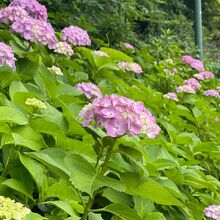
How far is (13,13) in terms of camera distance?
8.47 ft

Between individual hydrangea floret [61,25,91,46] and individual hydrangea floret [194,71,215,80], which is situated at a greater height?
individual hydrangea floret [61,25,91,46]

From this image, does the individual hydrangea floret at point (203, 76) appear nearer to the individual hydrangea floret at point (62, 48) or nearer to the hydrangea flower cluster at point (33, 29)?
the individual hydrangea floret at point (62, 48)

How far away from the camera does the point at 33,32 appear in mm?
2516

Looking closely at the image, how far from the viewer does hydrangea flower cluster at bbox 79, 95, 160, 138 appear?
1389mm

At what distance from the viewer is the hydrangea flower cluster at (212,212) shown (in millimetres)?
1994

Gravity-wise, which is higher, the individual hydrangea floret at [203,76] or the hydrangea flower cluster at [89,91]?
the hydrangea flower cluster at [89,91]

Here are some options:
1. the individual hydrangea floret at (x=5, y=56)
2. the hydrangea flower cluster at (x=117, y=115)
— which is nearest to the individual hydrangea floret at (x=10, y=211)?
the hydrangea flower cluster at (x=117, y=115)

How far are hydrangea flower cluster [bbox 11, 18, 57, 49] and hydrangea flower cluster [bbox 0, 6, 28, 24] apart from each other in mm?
24

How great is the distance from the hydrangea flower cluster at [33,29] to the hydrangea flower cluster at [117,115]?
1152mm

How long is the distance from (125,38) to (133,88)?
84.6 inches

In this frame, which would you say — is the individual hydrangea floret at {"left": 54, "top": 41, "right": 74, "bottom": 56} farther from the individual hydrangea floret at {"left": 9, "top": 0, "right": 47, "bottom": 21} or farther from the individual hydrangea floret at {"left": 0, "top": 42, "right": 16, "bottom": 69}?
the individual hydrangea floret at {"left": 0, "top": 42, "right": 16, "bottom": 69}

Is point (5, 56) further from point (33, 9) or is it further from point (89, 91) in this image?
point (33, 9)

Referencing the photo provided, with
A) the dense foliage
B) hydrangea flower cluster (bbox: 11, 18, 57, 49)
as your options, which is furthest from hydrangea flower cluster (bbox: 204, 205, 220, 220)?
hydrangea flower cluster (bbox: 11, 18, 57, 49)

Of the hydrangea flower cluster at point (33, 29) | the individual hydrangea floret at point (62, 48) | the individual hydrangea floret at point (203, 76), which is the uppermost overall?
the hydrangea flower cluster at point (33, 29)
